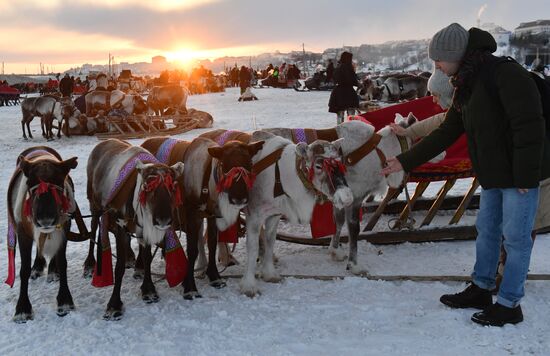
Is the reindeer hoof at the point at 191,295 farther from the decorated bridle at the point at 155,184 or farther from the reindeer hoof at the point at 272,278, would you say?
the decorated bridle at the point at 155,184

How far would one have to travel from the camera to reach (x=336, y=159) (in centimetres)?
405

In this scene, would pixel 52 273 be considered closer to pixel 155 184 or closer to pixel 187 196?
pixel 187 196

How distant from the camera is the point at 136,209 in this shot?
3.91 m

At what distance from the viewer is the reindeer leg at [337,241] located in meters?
5.09

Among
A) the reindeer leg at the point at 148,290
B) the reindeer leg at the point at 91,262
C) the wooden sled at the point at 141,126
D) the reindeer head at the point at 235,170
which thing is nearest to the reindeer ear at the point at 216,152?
the reindeer head at the point at 235,170

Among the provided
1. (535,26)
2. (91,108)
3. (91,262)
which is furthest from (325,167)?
(535,26)

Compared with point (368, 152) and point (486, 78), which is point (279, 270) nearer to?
point (368, 152)

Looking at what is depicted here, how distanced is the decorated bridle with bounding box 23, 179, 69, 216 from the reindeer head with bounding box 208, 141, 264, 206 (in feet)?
3.69

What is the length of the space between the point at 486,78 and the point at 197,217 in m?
2.49

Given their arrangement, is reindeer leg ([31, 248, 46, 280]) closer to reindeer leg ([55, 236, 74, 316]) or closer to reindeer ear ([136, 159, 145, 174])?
reindeer leg ([55, 236, 74, 316])

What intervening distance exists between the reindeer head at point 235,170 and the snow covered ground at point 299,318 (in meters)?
0.91

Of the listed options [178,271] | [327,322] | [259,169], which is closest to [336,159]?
[259,169]

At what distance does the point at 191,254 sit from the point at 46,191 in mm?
1281

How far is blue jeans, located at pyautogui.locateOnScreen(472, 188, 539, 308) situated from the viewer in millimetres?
3262
